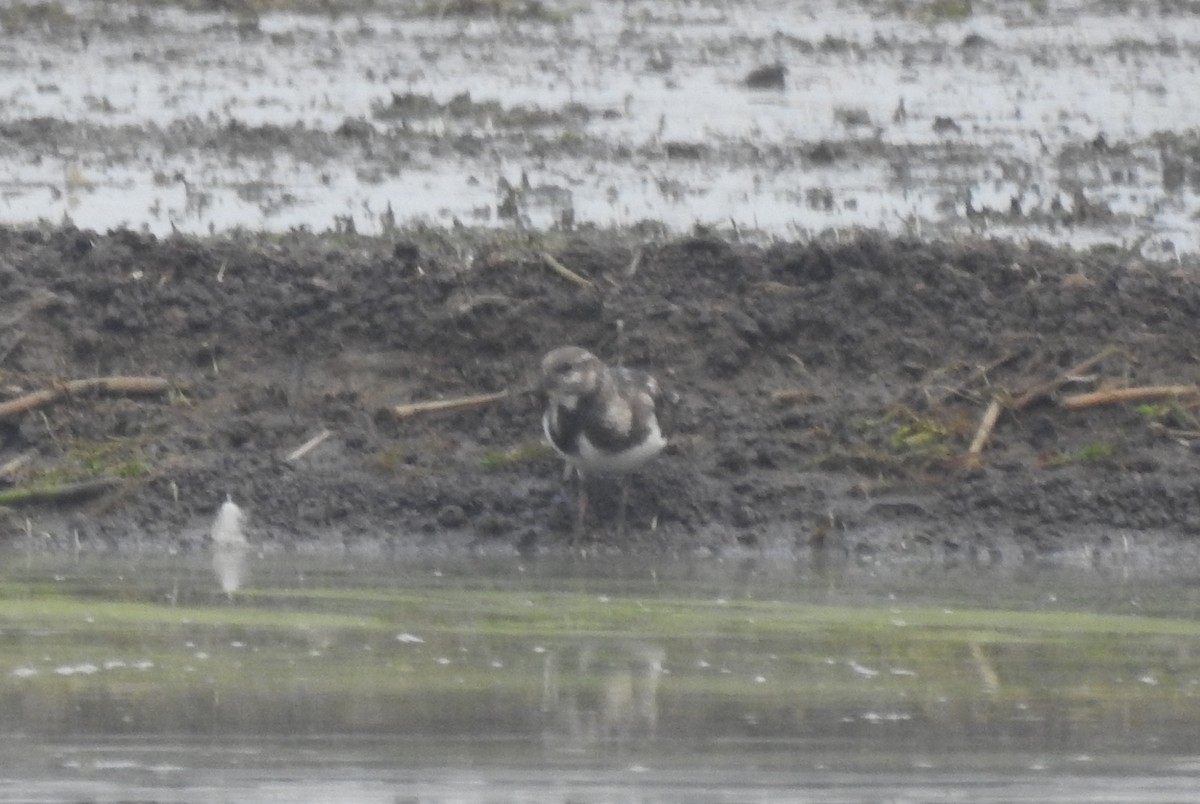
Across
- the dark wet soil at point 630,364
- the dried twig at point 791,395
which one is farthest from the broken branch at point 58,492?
the dried twig at point 791,395

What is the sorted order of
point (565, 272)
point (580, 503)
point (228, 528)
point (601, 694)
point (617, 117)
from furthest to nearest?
point (617, 117), point (565, 272), point (580, 503), point (228, 528), point (601, 694)

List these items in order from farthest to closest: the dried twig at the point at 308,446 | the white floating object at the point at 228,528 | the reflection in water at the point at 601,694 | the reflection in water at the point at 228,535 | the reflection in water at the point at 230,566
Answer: the dried twig at the point at 308,446 < the white floating object at the point at 228,528 < the reflection in water at the point at 228,535 < the reflection in water at the point at 230,566 < the reflection in water at the point at 601,694

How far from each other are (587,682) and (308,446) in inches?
144

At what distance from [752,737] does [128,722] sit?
5.49ft

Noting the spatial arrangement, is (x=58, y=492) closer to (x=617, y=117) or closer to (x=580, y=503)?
(x=580, y=503)

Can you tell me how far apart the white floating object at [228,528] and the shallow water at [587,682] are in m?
0.13

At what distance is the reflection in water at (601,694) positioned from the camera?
8.04m

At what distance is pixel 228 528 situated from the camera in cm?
1177

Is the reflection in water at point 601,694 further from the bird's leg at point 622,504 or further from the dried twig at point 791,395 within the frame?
the dried twig at point 791,395

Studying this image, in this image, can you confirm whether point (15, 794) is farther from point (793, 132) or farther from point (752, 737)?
point (793, 132)

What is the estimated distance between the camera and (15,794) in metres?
7.08

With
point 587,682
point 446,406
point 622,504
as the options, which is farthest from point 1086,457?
point 587,682

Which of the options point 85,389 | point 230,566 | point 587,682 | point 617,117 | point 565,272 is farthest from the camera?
point 617,117

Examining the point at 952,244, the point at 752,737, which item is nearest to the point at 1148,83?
the point at 952,244
